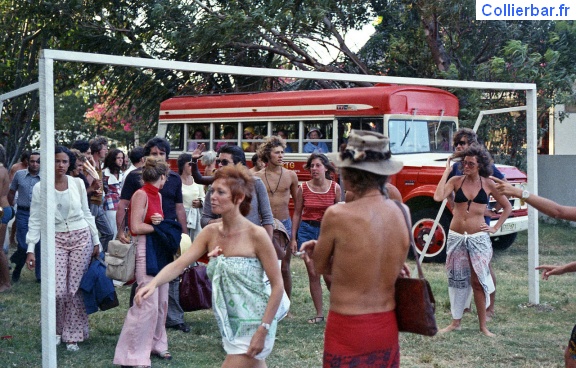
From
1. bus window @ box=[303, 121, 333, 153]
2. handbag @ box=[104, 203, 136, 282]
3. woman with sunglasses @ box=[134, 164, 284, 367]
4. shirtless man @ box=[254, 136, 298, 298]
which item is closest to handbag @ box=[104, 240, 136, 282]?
handbag @ box=[104, 203, 136, 282]

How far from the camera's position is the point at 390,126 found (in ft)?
42.7

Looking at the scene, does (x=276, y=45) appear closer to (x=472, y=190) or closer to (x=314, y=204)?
(x=314, y=204)

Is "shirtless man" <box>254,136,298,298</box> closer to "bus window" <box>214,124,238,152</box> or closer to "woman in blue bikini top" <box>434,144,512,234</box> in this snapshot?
"woman in blue bikini top" <box>434,144,512,234</box>

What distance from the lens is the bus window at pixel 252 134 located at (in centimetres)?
1470

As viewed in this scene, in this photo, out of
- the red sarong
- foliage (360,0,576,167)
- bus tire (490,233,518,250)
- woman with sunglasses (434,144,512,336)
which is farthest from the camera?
foliage (360,0,576,167)

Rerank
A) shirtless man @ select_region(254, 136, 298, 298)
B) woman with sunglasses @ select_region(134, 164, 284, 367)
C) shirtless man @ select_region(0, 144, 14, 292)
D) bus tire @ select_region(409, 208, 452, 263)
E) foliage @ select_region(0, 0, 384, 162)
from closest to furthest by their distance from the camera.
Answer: woman with sunglasses @ select_region(134, 164, 284, 367) → shirtless man @ select_region(254, 136, 298, 298) → shirtless man @ select_region(0, 144, 14, 292) → bus tire @ select_region(409, 208, 452, 263) → foliage @ select_region(0, 0, 384, 162)

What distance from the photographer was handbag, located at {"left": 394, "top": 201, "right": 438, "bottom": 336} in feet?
12.8

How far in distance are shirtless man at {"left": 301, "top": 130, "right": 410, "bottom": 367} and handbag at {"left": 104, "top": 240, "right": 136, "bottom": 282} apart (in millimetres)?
2822

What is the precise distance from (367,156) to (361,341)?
32.1 inches

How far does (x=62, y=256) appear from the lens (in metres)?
6.82

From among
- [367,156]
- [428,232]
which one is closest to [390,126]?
[428,232]

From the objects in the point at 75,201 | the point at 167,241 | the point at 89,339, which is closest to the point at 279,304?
the point at 167,241

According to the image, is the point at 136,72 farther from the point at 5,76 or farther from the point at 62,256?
the point at 62,256

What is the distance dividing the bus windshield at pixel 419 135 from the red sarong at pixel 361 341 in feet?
30.1
